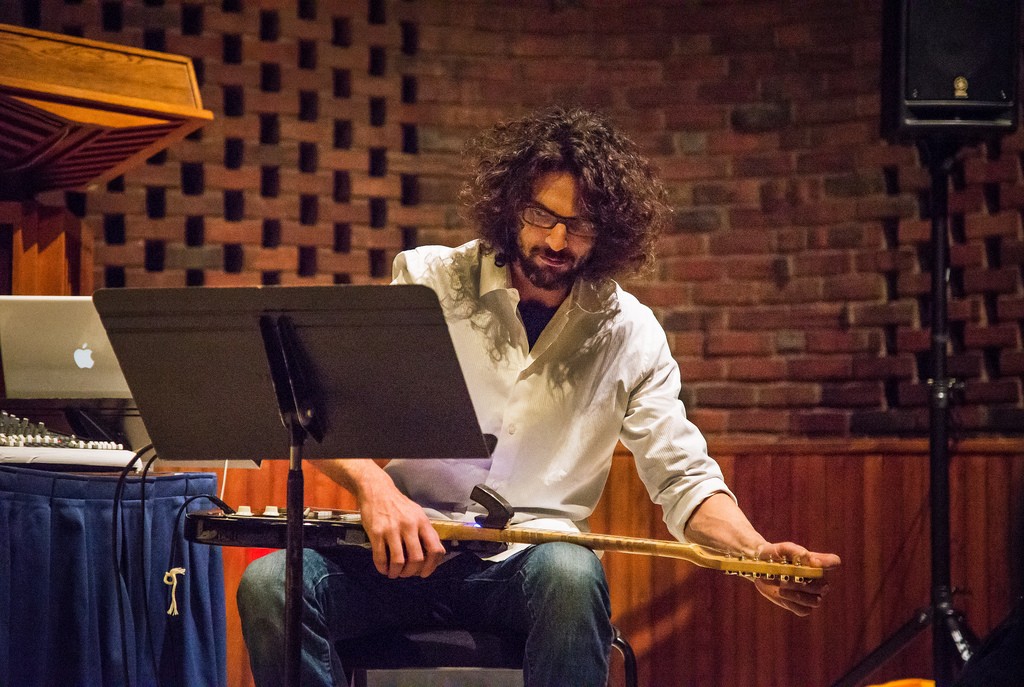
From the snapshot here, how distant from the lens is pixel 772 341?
419cm

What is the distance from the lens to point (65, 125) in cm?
287

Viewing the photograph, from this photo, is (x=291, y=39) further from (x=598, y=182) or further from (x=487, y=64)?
(x=598, y=182)

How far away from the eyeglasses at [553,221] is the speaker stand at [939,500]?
55.5 inches

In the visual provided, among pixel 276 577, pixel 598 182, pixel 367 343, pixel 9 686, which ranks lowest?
pixel 9 686

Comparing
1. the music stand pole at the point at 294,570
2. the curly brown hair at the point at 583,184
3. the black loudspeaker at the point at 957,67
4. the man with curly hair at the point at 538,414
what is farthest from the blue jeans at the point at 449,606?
the black loudspeaker at the point at 957,67

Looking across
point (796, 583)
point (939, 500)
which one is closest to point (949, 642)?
point (939, 500)

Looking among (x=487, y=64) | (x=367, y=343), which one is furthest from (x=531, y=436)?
(x=487, y=64)

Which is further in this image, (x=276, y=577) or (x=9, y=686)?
(x=9, y=686)

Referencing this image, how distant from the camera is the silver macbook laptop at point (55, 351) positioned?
2627 mm

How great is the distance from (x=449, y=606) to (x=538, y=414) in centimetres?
45

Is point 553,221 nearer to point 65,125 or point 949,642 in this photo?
point 65,125

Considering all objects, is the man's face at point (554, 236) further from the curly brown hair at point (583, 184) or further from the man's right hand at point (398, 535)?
the man's right hand at point (398, 535)

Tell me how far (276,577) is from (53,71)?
1.54m

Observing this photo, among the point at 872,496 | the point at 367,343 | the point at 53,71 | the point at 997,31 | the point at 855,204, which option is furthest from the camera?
the point at 855,204
